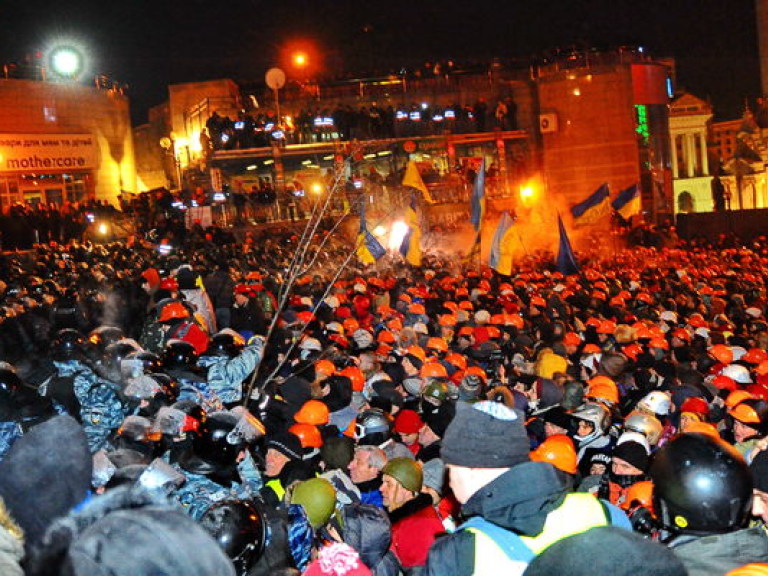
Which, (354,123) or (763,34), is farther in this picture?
(763,34)

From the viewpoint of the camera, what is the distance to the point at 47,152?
28203 mm

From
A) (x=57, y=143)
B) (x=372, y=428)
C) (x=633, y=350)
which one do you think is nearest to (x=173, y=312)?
(x=372, y=428)

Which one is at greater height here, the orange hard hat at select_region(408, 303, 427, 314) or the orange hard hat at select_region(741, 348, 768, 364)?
the orange hard hat at select_region(408, 303, 427, 314)

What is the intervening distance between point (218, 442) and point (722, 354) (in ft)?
25.1

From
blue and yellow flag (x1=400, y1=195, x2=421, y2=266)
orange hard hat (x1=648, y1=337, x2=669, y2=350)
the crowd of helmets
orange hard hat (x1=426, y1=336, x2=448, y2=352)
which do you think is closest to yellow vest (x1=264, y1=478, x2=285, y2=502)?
the crowd of helmets

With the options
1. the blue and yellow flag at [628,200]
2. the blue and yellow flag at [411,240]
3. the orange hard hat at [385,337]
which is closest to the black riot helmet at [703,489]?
the orange hard hat at [385,337]

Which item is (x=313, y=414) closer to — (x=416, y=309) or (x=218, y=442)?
(x=218, y=442)

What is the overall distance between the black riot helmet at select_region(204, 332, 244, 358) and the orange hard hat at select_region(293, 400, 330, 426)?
1217 mm

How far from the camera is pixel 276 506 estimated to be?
502cm

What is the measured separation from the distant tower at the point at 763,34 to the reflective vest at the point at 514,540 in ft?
221

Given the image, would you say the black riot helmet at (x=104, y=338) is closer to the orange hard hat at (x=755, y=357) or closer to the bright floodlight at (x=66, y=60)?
the orange hard hat at (x=755, y=357)

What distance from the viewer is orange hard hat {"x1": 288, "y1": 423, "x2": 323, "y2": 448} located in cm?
640

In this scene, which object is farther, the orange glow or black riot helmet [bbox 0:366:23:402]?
the orange glow

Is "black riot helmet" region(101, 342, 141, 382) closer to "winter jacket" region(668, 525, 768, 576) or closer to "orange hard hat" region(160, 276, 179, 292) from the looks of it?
"orange hard hat" region(160, 276, 179, 292)
